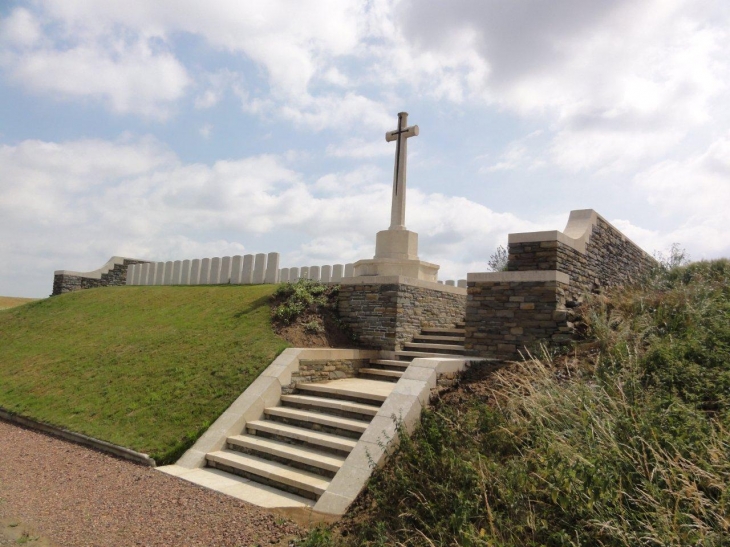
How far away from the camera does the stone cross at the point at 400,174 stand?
1225cm

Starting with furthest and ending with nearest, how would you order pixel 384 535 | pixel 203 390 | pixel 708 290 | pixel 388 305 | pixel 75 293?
pixel 75 293 → pixel 388 305 → pixel 203 390 → pixel 708 290 → pixel 384 535

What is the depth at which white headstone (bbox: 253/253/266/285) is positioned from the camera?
1590 cm

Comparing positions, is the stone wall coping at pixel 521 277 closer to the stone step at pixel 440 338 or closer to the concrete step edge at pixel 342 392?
the stone step at pixel 440 338

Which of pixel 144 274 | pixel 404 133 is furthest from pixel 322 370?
pixel 144 274

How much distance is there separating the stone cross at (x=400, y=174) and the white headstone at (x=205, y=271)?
28.3ft

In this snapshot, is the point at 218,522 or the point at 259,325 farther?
the point at 259,325

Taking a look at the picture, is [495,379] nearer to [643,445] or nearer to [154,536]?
[643,445]

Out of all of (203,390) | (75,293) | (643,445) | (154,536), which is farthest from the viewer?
(75,293)

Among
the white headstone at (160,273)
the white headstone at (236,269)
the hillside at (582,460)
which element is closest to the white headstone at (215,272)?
the white headstone at (236,269)

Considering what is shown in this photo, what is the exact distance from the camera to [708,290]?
7555mm

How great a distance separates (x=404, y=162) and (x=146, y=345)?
7.41m

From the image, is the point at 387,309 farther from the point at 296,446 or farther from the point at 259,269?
the point at 259,269

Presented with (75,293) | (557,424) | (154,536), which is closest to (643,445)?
(557,424)

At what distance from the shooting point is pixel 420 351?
33.5 feet
